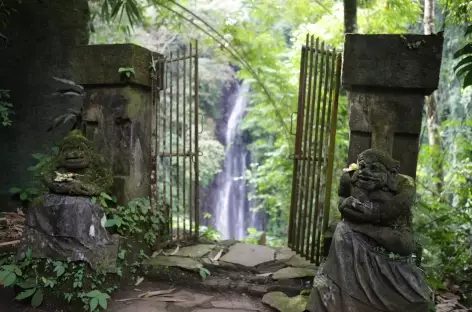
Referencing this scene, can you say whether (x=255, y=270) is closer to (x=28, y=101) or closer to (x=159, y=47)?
(x=28, y=101)

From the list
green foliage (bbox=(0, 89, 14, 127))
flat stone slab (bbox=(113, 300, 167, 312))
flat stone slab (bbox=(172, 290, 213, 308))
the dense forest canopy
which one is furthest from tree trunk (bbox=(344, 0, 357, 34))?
green foliage (bbox=(0, 89, 14, 127))

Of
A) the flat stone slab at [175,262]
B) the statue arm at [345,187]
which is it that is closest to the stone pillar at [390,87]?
the statue arm at [345,187]

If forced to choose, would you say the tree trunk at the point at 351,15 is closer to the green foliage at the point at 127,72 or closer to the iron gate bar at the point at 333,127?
the iron gate bar at the point at 333,127

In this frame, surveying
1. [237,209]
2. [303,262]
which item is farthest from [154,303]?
[237,209]

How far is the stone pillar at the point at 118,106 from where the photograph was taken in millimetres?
4207

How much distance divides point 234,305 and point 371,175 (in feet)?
5.83

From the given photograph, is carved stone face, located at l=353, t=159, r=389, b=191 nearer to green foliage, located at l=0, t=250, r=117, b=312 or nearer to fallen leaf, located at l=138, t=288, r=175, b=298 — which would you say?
fallen leaf, located at l=138, t=288, r=175, b=298

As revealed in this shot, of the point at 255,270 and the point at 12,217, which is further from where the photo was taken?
the point at 12,217

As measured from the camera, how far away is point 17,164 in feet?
19.5

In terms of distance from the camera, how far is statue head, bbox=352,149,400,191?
2.78m

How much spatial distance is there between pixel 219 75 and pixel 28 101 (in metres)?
6.97

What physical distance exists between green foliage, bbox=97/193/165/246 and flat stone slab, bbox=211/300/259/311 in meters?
1.19

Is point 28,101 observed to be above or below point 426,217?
above

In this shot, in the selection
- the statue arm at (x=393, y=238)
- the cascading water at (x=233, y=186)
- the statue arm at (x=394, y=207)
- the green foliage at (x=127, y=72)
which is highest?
the green foliage at (x=127, y=72)
